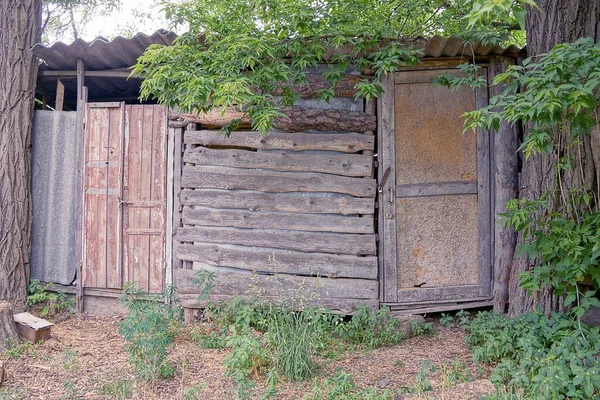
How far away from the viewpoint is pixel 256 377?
4.33m

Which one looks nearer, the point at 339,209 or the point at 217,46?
the point at 217,46

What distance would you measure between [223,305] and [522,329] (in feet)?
10.2

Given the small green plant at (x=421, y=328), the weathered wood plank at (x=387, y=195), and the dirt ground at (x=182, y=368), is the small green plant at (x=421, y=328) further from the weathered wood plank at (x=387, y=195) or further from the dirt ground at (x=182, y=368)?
the weathered wood plank at (x=387, y=195)

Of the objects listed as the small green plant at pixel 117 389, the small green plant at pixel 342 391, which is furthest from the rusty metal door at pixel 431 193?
the small green plant at pixel 117 389

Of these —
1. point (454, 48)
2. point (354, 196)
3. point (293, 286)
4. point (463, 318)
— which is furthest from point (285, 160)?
point (463, 318)

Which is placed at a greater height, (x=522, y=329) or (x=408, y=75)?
(x=408, y=75)

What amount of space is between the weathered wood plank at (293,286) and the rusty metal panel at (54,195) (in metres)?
1.96

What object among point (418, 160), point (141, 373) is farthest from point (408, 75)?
point (141, 373)

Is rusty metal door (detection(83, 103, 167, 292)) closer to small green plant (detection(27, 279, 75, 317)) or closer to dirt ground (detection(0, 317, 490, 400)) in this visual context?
small green plant (detection(27, 279, 75, 317))

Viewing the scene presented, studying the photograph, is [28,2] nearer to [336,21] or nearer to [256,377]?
[336,21]

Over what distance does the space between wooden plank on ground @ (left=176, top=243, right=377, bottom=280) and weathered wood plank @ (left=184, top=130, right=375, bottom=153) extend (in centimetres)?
122

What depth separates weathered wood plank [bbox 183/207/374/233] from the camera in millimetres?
5801

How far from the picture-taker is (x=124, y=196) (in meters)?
6.45

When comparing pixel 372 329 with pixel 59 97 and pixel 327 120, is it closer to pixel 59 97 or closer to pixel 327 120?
pixel 327 120
